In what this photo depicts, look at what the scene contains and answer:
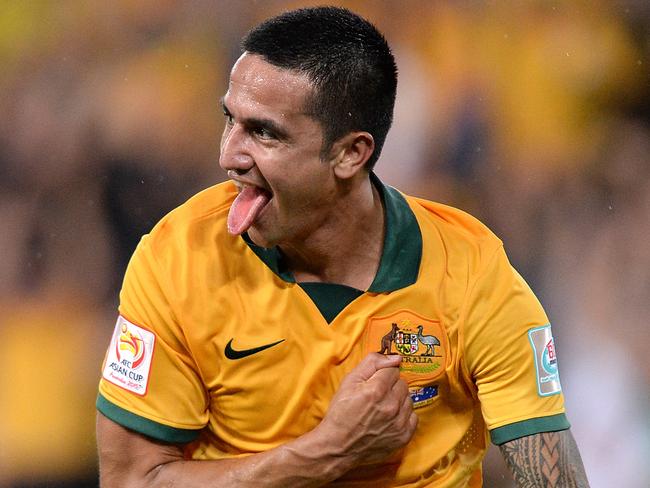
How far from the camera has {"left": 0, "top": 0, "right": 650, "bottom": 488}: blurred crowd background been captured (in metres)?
2.94

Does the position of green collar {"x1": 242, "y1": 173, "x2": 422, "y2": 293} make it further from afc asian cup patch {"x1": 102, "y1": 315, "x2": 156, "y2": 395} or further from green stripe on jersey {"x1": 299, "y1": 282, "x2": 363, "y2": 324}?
afc asian cup patch {"x1": 102, "y1": 315, "x2": 156, "y2": 395}

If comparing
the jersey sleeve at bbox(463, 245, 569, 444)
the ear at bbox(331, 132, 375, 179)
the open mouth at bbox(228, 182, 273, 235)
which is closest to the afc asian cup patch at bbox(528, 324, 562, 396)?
the jersey sleeve at bbox(463, 245, 569, 444)

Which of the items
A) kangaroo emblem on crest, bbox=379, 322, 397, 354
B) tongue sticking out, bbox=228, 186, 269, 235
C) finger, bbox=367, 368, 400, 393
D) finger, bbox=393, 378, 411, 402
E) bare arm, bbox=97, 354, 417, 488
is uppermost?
tongue sticking out, bbox=228, 186, 269, 235

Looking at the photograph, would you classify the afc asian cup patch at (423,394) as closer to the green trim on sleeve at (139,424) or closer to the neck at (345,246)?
the neck at (345,246)

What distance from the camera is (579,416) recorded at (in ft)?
10.1

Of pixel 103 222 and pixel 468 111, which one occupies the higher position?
pixel 468 111

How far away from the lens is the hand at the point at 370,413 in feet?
6.27

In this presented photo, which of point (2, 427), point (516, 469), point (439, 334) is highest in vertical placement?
point (439, 334)

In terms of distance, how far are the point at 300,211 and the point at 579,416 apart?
1.46 m

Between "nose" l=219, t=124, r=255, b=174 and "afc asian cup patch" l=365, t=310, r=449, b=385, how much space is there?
378mm

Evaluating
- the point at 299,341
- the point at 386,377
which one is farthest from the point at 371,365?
the point at 299,341

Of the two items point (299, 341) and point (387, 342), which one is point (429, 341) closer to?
point (387, 342)

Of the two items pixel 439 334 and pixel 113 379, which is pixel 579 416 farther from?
pixel 113 379

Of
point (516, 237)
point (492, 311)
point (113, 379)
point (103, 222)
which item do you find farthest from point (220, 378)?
point (516, 237)
